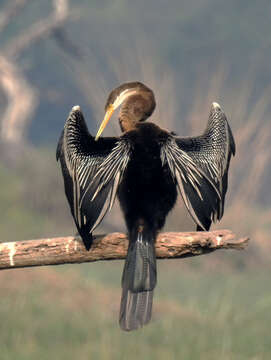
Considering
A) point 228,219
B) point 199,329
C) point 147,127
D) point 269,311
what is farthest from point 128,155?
point 228,219

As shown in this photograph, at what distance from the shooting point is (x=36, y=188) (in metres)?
10.8

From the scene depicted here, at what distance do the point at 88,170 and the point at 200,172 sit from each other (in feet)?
1.56

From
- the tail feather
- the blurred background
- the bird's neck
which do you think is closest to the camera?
the tail feather

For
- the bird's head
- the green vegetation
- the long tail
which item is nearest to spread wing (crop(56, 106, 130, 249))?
the long tail

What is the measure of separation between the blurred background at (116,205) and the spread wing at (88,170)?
1851 millimetres

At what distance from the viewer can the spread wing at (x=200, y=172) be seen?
10.3 feet

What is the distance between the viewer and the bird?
10.1ft

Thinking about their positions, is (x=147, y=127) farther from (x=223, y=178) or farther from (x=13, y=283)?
(x=13, y=283)

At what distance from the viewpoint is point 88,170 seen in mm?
3270

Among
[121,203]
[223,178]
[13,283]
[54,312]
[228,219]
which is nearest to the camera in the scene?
[121,203]

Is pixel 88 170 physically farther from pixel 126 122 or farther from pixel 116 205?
pixel 116 205

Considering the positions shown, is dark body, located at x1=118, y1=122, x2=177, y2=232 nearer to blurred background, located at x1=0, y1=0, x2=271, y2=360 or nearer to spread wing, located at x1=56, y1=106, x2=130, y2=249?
spread wing, located at x1=56, y1=106, x2=130, y2=249

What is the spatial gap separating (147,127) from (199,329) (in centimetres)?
279

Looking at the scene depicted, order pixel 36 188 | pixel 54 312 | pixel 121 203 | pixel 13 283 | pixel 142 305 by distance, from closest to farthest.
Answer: pixel 142 305, pixel 121 203, pixel 54 312, pixel 13 283, pixel 36 188
